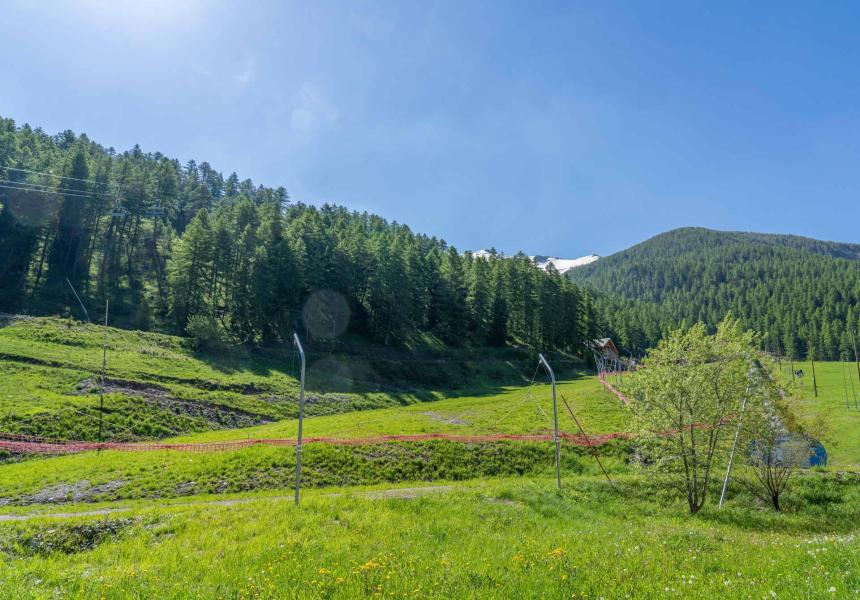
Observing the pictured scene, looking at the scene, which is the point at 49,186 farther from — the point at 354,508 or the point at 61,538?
the point at 354,508

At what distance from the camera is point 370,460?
2800 centimetres

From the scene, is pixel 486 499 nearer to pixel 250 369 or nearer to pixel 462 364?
pixel 250 369

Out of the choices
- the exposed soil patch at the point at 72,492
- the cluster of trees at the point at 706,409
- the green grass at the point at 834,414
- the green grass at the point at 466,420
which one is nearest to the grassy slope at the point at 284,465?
the exposed soil patch at the point at 72,492

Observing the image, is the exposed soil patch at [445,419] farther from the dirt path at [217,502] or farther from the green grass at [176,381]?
the dirt path at [217,502]

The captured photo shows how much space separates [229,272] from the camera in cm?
7656

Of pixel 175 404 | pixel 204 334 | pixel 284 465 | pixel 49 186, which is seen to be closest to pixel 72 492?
pixel 284 465

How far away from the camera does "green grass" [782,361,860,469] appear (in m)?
29.2

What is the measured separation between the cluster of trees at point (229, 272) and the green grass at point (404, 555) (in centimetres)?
5185

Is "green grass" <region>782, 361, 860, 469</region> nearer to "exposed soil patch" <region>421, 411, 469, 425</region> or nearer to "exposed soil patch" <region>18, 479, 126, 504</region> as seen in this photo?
"exposed soil patch" <region>421, 411, 469, 425</region>

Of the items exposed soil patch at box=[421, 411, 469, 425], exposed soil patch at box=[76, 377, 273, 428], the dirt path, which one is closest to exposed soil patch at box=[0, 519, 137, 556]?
the dirt path

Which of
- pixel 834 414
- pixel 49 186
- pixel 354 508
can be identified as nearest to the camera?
pixel 354 508

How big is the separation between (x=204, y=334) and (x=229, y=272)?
19848 millimetres

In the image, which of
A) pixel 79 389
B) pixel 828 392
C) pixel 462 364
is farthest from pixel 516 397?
pixel 828 392

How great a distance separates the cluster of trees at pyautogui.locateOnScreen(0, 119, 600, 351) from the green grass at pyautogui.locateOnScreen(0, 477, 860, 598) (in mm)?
51847
